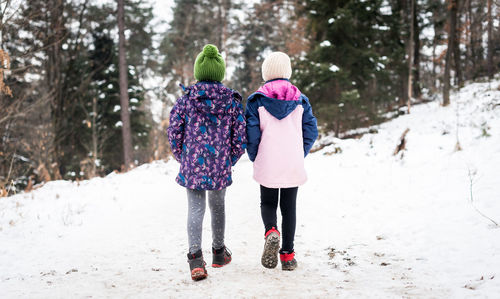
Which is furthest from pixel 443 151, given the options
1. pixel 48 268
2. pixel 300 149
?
pixel 48 268

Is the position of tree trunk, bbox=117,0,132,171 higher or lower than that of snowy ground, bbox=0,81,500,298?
higher

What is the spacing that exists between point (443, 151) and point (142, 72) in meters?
23.7

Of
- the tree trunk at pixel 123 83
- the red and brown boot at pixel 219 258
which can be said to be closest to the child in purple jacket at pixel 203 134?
the red and brown boot at pixel 219 258

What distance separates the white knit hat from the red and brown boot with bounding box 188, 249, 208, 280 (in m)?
1.97

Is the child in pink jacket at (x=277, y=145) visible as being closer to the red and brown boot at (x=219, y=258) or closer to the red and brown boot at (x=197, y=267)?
the red and brown boot at (x=219, y=258)

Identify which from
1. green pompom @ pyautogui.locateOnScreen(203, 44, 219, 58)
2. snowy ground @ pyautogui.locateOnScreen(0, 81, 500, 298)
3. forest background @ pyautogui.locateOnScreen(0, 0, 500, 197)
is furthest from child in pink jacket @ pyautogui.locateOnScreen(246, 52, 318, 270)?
forest background @ pyautogui.locateOnScreen(0, 0, 500, 197)

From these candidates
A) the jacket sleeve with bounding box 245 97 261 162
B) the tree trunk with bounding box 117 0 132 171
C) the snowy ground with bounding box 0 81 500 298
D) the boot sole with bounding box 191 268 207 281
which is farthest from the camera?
the tree trunk with bounding box 117 0 132 171

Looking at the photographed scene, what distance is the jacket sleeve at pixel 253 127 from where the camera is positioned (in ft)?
10.4

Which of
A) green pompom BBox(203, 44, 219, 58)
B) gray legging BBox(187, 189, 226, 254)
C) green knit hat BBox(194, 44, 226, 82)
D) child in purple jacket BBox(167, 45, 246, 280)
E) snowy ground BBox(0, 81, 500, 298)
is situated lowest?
snowy ground BBox(0, 81, 500, 298)

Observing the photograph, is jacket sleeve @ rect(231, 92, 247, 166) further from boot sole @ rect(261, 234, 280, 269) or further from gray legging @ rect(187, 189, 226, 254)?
boot sole @ rect(261, 234, 280, 269)

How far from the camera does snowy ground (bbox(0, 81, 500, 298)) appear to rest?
278cm

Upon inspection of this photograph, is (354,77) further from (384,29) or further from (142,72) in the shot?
(142,72)

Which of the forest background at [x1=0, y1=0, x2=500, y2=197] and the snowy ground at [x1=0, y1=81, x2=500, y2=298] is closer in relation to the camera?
Result: the snowy ground at [x1=0, y1=81, x2=500, y2=298]

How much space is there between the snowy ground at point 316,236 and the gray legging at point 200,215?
347 millimetres
